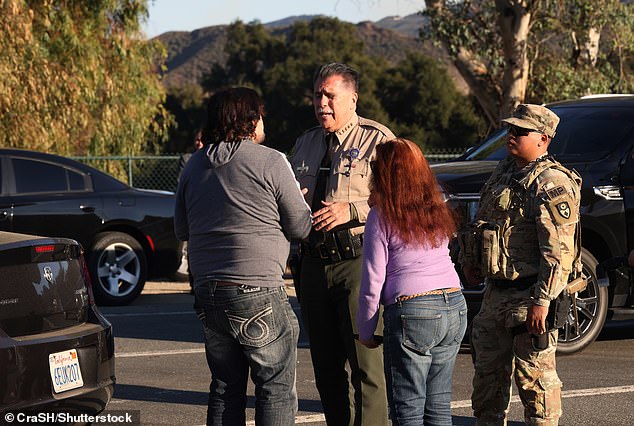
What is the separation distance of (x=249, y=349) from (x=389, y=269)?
69 cm

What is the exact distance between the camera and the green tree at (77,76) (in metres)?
19.3

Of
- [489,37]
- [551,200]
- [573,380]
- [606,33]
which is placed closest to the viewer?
[551,200]

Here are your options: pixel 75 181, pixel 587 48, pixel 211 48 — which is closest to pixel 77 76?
pixel 75 181

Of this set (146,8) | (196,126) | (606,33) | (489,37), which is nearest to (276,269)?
(146,8)

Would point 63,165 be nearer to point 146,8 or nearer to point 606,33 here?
point 146,8

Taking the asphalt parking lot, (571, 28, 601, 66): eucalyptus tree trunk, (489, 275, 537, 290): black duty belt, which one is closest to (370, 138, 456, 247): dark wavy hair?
(489, 275, 537, 290): black duty belt

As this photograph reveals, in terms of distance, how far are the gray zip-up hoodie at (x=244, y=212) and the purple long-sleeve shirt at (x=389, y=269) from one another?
32cm

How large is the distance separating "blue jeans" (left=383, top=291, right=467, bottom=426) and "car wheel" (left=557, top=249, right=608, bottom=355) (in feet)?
13.3

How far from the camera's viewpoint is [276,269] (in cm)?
495

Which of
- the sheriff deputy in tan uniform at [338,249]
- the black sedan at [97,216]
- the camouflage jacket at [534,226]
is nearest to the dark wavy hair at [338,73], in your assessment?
the sheriff deputy in tan uniform at [338,249]

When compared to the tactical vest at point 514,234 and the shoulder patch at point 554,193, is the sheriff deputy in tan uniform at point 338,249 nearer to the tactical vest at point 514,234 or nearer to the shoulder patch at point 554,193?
the tactical vest at point 514,234

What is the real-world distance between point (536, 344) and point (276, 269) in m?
1.40

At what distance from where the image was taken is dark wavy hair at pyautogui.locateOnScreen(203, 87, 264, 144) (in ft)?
16.0

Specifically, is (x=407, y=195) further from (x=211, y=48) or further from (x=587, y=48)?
(x=211, y=48)
